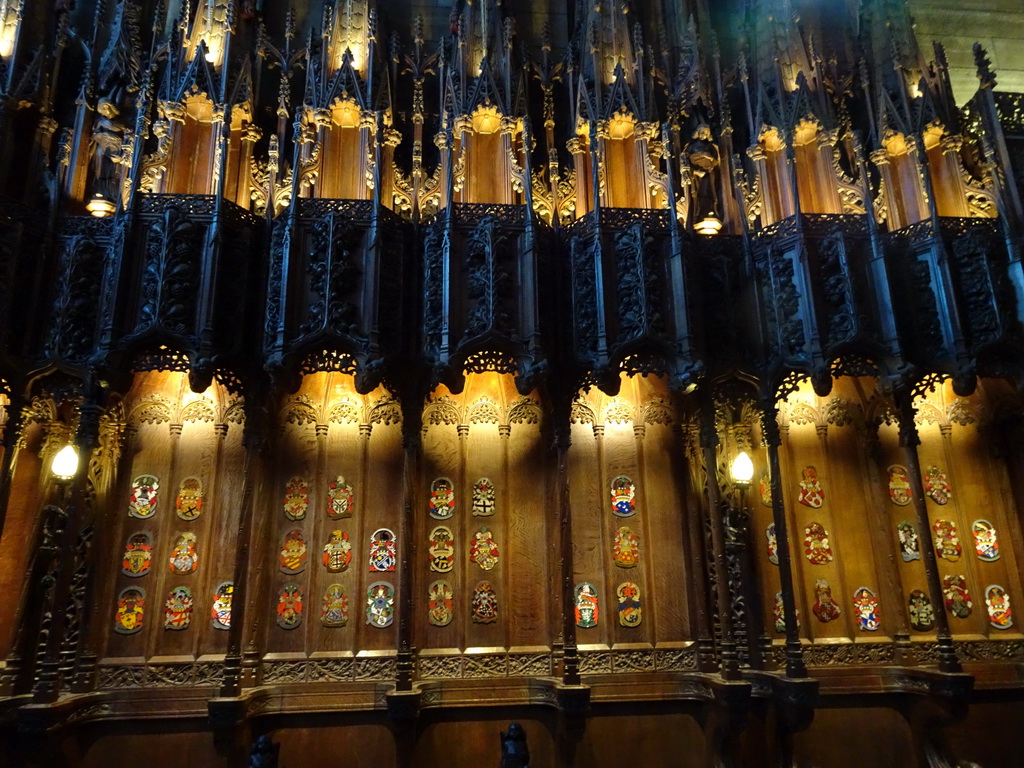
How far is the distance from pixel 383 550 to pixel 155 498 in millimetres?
3587

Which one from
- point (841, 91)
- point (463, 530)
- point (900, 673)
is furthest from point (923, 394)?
point (463, 530)

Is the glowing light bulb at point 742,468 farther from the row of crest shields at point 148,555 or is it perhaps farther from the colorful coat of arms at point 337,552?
the row of crest shields at point 148,555

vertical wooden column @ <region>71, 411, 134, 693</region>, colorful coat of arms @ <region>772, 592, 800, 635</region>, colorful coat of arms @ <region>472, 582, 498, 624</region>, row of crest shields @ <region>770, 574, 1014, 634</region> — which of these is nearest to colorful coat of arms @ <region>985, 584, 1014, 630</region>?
row of crest shields @ <region>770, 574, 1014, 634</region>

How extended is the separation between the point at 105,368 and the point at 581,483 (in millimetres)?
7220

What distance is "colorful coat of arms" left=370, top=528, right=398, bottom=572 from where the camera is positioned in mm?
10875

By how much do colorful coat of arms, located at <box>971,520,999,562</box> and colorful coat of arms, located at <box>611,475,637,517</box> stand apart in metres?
5.94

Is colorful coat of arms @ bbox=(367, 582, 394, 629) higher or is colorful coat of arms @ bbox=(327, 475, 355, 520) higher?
colorful coat of arms @ bbox=(327, 475, 355, 520)

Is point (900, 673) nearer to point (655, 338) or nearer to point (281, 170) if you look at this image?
point (655, 338)

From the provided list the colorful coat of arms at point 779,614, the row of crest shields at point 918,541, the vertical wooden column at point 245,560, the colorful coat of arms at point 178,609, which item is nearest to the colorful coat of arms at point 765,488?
the row of crest shields at point 918,541

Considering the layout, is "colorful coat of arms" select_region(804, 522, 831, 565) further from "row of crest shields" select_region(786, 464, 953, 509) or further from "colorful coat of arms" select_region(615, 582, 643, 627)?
"colorful coat of arms" select_region(615, 582, 643, 627)

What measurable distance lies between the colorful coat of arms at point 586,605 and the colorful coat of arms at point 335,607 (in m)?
3.58

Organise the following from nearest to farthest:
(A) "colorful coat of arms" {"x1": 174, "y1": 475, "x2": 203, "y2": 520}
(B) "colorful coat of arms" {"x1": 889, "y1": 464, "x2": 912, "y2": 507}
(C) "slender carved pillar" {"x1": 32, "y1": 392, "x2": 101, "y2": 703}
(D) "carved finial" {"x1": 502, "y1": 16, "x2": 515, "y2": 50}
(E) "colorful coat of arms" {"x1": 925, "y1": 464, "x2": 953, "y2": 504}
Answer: (C) "slender carved pillar" {"x1": 32, "y1": 392, "x2": 101, "y2": 703}, (A) "colorful coat of arms" {"x1": 174, "y1": 475, "x2": 203, "y2": 520}, (B) "colorful coat of arms" {"x1": 889, "y1": 464, "x2": 912, "y2": 507}, (E) "colorful coat of arms" {"x1": 925, "y1": 464, "x2": 953, "y2": 504}, (D) "carved finial" {"x1": 502, "y1": 16, "x2": 515, "y2": 50}

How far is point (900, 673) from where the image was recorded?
10781 millimetres

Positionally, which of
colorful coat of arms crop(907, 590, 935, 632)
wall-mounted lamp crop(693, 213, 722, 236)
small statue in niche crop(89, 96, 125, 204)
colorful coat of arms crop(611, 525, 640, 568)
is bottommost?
colorful coat of arms crop(907, 590, 935, 632)
